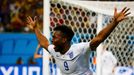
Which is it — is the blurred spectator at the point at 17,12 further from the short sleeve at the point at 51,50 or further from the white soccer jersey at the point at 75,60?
the white soccer jersey at the point at 75,60

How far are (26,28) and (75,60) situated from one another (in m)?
9.34

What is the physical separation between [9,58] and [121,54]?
5.31 metres

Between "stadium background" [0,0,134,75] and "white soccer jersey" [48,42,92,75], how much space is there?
6.27 ft

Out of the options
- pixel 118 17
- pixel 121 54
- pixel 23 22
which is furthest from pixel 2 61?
pixel 118 17

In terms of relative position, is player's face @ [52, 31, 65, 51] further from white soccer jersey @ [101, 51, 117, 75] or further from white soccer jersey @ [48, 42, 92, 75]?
white soccer jersey @ [101, 51, 117, 75]

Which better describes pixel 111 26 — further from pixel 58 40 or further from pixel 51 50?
pixel 51 50

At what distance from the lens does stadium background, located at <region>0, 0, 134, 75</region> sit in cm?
840

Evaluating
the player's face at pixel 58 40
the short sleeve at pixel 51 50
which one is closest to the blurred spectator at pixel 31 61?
the short sleeve at pixel 51 50

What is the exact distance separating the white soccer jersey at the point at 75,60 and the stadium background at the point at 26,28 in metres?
1.91

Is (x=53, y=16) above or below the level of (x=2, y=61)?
above

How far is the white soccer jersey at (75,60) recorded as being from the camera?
247 inches

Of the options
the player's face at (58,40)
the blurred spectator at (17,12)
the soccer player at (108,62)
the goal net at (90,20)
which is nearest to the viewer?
the player's face at (58,40)

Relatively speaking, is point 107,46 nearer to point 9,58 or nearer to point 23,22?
point 9,58

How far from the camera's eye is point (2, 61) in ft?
46.3
